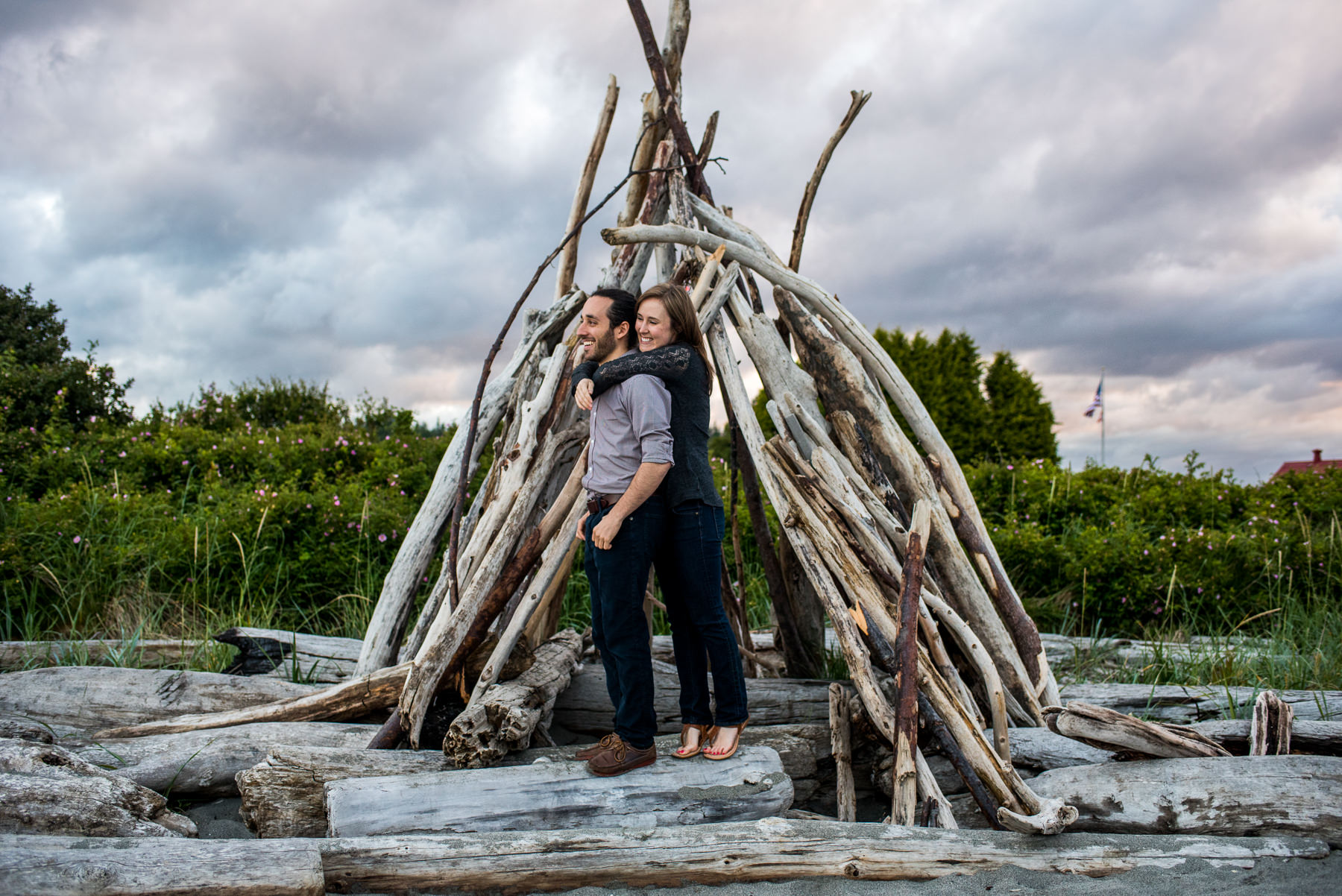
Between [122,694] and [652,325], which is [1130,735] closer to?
[652,325]

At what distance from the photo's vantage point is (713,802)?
290 centimetres

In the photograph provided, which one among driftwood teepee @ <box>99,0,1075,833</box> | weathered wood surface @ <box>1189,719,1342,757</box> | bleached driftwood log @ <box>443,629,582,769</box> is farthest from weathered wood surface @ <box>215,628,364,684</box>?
weathered wood surface @ <box>1189,719,1342,757</box>

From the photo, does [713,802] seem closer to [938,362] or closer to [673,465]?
[673,465]

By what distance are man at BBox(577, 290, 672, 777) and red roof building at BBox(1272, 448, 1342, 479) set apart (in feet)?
26.0

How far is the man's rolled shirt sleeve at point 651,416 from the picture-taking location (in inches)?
110

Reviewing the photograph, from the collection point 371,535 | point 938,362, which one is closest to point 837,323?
point 371,535

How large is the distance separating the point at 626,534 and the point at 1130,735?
196 cm

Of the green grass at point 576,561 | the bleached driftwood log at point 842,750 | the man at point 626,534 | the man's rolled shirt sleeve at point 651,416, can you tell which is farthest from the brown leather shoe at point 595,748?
the green grass at point 576,561

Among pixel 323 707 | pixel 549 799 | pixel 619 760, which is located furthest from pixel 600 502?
pixel 323 707

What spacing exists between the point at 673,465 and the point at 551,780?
1159 mm

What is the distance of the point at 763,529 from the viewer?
14.6 feet

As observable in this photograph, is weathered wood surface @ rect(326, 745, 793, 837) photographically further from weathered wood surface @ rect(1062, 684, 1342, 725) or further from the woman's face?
weathered wood surface @ rect(1062, 684, 1342, 725)

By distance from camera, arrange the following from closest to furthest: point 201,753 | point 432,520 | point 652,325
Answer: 1. point 652,325
2. point 201,753
3. point 432,520

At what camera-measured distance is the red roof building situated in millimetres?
8289
